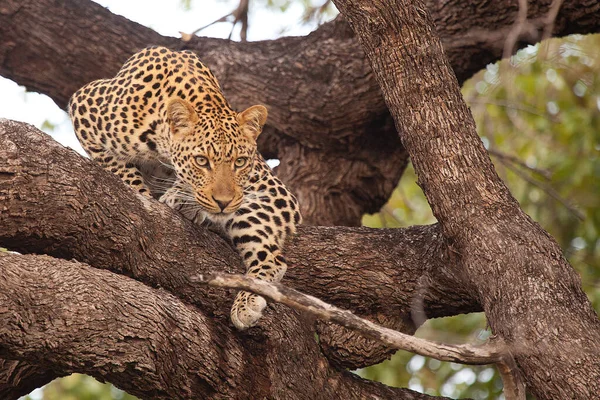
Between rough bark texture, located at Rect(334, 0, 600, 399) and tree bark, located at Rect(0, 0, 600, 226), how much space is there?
2.05m

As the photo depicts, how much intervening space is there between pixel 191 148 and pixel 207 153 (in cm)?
11

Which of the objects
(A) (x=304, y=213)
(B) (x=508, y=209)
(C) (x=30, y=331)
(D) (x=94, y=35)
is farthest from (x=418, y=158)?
(D) (x=94, y=35)

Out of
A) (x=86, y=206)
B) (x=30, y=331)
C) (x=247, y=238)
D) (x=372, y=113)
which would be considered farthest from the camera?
(x=372, y=113)

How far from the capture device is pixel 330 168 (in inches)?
316

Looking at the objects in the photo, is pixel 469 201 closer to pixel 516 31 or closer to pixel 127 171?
pixel 516 31

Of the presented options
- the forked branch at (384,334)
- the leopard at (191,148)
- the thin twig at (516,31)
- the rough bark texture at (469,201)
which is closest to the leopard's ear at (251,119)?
the leopard at (191,148)

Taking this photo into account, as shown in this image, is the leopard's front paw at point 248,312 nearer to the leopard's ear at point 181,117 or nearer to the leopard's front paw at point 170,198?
the leopard's front paw at point 170,198

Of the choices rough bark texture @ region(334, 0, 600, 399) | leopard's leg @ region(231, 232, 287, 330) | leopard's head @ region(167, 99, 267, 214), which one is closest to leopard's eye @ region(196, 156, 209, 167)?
leopard's head @ region(167, 99, 267, 214)

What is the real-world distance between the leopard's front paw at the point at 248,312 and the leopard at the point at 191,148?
1.21ft

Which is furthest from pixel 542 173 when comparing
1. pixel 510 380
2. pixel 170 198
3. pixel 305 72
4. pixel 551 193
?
pixel 510 380

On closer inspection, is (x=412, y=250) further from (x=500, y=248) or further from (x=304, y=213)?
(x=304, y=213)

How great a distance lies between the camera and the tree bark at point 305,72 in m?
7.33

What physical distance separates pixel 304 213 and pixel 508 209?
2932 millimetres

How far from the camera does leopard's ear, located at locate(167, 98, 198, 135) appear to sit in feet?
19.7
